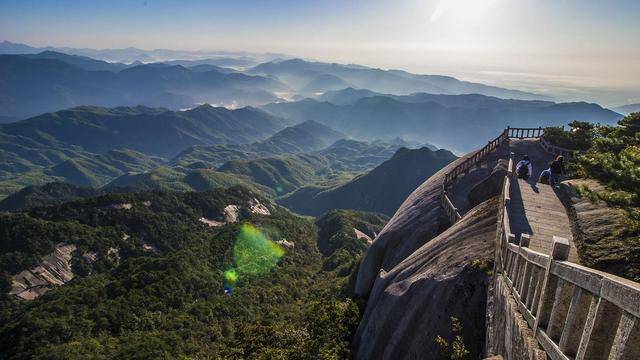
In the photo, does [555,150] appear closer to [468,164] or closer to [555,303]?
[468,164]

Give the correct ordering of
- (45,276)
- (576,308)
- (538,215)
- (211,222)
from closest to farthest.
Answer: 1. (576,308)
2. (538,215)
3. (45,276)
4. (211,222)

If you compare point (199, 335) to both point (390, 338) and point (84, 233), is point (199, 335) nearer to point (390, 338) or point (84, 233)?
point (390, 338)

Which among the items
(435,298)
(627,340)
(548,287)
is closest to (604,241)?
(548,287)

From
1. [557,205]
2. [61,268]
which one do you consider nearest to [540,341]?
[557,205]

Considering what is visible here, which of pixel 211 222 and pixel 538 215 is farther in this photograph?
pixel 211 222

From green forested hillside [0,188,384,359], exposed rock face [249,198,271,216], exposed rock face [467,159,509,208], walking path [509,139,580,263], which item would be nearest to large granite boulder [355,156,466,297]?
exposed rock face [467,159,509,208]

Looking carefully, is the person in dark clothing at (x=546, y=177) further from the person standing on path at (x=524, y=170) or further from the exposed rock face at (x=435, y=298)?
the exposed rock face at (x=435, y=298)
